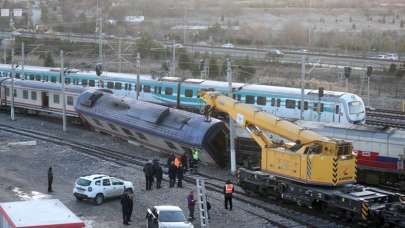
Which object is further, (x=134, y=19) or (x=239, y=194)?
(x=134, y=19)

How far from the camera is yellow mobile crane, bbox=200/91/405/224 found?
21.4 metres

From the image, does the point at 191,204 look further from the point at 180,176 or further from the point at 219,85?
the point at 219,85

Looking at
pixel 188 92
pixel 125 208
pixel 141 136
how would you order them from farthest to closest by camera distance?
pixel 188 92 < pixel 141 136 < pixel 125 208

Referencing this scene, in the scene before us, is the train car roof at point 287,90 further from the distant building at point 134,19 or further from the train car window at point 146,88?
the distant building at point 134,19

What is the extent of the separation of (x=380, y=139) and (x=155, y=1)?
344 ft

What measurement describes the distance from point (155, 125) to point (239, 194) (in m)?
8.03

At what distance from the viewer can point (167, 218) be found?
20.4m

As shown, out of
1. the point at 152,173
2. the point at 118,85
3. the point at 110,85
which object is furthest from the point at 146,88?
the point at 152,173

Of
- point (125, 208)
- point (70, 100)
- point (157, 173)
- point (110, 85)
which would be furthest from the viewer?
point (110, 85)

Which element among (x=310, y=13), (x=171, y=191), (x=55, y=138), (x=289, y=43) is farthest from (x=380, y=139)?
(x=310, y=13)

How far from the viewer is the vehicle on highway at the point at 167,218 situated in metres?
20.1

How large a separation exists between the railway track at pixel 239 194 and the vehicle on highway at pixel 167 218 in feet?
10.7

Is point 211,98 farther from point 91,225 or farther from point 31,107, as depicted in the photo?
point 31,107

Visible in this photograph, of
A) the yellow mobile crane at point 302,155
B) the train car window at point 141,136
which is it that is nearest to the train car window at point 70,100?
the train car window at point 141,136
